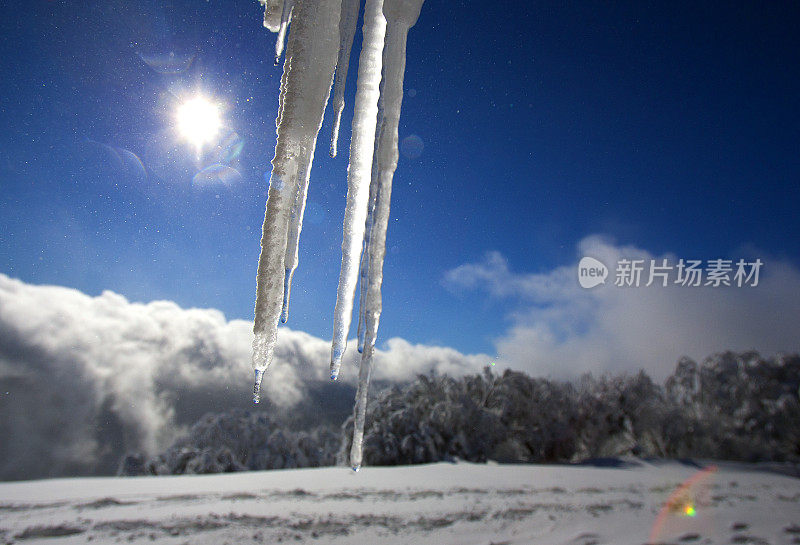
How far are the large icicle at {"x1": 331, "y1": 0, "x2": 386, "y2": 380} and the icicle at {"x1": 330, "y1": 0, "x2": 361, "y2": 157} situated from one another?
2.5 inches

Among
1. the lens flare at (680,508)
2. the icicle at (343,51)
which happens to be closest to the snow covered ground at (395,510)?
the lens flare at (680,508)

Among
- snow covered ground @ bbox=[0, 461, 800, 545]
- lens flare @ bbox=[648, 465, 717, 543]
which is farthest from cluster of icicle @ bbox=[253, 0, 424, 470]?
lens flare @ bbox=[648, 465, 717, 543]

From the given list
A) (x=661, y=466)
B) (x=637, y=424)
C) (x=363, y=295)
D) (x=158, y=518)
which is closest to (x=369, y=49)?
(x=363, y=295)

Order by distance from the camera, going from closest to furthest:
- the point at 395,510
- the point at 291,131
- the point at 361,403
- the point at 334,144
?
the point at 291,131, the point at 361,403, the point at 334,144, the point at 395,510

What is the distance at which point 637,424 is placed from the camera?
980 centimetres

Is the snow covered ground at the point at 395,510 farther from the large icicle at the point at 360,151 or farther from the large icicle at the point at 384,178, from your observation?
the large icicle at the point at 360,151

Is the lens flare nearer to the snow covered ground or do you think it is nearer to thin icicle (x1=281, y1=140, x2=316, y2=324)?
the snow covered ground

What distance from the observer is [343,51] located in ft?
6.21

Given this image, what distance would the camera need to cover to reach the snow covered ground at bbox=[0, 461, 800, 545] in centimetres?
288

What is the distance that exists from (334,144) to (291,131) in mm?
640

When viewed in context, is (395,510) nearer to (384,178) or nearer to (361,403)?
(361,403)

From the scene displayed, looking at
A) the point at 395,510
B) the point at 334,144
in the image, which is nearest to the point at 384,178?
the point at 334,144

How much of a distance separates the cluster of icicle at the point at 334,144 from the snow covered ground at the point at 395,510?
1.82 m

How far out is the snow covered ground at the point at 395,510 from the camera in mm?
2881
